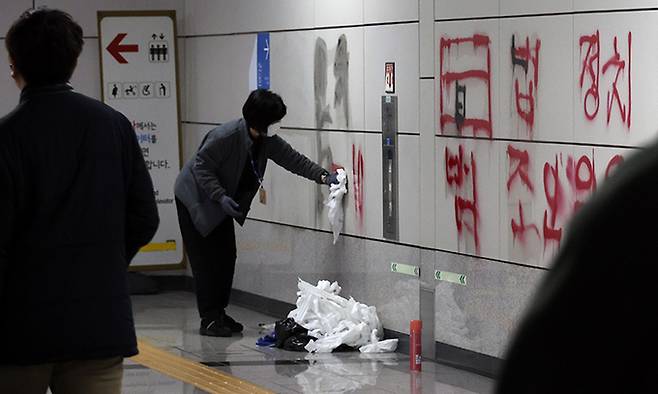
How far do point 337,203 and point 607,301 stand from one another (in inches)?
315

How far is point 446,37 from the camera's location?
7.55m

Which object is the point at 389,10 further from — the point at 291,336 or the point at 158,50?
the point at 158,50

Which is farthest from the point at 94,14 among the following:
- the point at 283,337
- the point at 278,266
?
the point at 283,337

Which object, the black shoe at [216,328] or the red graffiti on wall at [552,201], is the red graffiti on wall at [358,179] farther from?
the red graffiti on wall at [552,201]

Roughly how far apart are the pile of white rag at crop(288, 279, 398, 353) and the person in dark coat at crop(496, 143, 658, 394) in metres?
7.40

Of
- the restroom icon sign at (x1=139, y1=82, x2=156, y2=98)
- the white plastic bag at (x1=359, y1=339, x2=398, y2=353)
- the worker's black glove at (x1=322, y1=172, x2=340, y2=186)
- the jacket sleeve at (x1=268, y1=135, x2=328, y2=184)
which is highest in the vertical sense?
the restroom icon sign at (x1=139, y1=82, x2=156, y2=98)

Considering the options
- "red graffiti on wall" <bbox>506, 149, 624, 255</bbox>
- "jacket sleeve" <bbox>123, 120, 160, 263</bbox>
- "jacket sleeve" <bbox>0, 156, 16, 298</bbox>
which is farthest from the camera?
Answer: "red graffiti on wall" <bbox>506, 149, 624, 255</bbox>

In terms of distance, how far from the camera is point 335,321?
27.4 feet

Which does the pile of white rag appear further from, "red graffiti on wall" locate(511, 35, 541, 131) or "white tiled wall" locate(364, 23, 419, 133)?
Result: "red graffiti on wall" locate(511, 35, 541, 131)

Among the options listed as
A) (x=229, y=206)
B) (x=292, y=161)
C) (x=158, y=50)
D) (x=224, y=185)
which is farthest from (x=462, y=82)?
(x=158, y=50)

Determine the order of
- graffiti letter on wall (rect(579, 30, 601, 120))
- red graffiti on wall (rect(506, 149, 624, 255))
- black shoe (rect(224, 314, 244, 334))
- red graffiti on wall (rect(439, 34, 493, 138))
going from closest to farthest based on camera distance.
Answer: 1. graffiti letter on wall (rect(579, 30, 601, 120))
2. red graffiti on wall (rect(506, 149, 624, 255))
3. red graffiti on wall (rect(439, 34, 493, 138))
4. black shoe (rect(224, 314, 244, 334))

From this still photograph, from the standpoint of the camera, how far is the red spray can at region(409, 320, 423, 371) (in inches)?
292

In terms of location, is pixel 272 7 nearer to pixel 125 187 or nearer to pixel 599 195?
pixel 125 187

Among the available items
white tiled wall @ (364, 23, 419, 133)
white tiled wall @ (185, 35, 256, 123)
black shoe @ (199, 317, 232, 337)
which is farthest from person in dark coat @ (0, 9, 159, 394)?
white tiled wall @ (185, 35, 256, 123)
